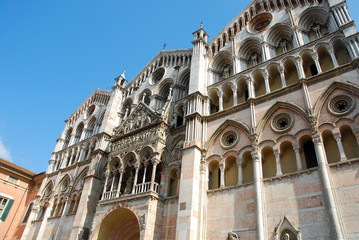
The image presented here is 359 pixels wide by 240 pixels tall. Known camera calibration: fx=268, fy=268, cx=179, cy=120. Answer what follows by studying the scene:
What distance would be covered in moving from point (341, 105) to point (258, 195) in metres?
5.80

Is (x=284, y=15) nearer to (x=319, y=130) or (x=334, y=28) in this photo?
(x=334, y=28)

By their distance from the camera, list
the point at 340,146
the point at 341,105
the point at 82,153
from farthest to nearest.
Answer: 1. the point at 82,153
2. the point at 341,105
3. the point at 340,146

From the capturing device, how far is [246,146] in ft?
47.7

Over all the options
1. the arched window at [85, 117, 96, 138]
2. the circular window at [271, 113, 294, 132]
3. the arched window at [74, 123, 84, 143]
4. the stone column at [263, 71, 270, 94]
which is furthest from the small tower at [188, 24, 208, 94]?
the arched window at [74, 123, 84, 143]

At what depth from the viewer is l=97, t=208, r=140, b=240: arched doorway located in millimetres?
16672

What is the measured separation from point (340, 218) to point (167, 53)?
800 inches

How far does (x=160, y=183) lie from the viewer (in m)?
17.1

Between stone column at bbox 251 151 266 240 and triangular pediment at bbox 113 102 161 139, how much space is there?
308 inches

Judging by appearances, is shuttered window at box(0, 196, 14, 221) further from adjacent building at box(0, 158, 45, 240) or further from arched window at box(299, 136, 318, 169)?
arched window at box(299, 136, 318, 169)

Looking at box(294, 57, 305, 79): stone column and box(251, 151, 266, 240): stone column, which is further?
box(294, 57, 305, 79): stone column

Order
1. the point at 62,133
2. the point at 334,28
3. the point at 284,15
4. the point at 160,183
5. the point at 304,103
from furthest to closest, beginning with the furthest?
1. the point at 62,133
2. the point at 284,15
3. the point at 160,183
4. the point at 334,28
5. the point at 304,103

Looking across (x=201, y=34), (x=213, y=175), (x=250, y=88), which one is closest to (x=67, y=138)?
(x=201, y=34)

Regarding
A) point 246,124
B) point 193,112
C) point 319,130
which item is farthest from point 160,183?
point 319,130

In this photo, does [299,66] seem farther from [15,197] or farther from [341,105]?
[15,197]
